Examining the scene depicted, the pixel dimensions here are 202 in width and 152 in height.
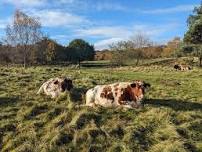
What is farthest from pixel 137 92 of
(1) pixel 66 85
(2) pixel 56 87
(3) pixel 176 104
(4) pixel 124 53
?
(4) pixel 124 53

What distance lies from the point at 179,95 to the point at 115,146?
9523 mm

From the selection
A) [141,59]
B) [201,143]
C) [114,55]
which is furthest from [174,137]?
[141,59]

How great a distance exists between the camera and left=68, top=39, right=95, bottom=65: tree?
10325 cm

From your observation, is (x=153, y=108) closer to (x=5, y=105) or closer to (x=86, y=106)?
(x=86, y=106)

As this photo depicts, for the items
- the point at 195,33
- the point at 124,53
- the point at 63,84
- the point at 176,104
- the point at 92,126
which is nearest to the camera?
the point at 92,126

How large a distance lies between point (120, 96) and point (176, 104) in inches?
124

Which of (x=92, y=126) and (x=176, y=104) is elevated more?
(x=176, y=104)

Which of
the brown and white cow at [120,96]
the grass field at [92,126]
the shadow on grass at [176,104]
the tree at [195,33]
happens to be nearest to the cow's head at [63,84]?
the grass field at [92,126]

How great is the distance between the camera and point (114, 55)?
85.9 m

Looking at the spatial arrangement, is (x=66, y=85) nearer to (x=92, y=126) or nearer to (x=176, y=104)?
(x=92, y=126)

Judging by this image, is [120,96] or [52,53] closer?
[120,96]

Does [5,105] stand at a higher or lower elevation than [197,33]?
lower

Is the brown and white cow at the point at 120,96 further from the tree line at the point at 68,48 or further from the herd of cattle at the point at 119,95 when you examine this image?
the tree line at the point at 68,48

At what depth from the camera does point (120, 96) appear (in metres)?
15.1
